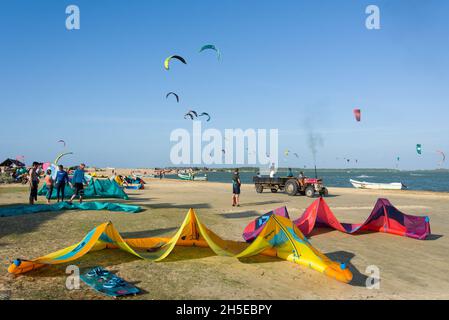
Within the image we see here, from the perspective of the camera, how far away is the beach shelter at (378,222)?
409 inches

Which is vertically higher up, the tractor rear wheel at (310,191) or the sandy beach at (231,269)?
the tractor rear wheel at (310,191)

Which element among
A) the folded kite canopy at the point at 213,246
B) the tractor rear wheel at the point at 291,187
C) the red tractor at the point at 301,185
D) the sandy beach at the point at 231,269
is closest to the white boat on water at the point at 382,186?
the red tractor at the point at 301,185

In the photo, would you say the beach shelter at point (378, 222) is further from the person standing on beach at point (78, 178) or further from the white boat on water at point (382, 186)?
the white boat on water at point (382, 186)

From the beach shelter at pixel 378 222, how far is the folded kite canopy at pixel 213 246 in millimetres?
3242

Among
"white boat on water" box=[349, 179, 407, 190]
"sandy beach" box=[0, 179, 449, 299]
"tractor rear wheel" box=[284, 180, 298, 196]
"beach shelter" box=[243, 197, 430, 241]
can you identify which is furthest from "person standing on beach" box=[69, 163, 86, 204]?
"white boat on water" box=[349, 179, 407, 190]

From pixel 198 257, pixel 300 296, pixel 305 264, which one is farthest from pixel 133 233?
pixel 300 296

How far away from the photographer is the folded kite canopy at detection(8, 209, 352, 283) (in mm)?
6129

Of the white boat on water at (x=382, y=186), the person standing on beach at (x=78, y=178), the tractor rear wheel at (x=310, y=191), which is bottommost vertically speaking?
the white boat on water at (x=382, y=186)

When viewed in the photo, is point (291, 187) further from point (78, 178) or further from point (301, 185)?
point (78, 178)

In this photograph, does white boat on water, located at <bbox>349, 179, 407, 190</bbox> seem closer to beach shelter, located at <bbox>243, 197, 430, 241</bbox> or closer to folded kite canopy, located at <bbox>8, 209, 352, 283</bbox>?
beach shelter, located at <bbox>243, 197, 430, 241</bbox>

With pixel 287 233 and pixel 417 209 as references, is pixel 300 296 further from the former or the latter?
pixel 417 209

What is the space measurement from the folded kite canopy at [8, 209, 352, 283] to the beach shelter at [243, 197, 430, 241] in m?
3.24

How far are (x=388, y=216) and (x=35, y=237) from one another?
9.84 metres

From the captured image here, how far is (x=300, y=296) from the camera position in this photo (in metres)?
5.35
